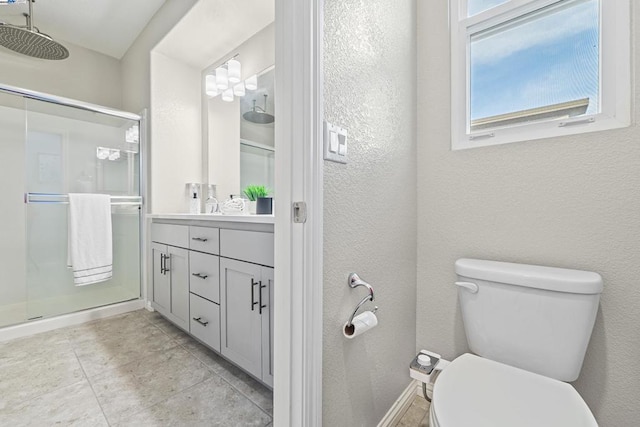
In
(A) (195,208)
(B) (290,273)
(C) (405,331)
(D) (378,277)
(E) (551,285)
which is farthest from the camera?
(A) (195,208)

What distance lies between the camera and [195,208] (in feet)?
7.73

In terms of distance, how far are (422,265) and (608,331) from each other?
2.12 feet

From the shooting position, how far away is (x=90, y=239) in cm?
213

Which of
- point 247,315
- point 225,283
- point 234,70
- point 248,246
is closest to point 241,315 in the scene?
point 247,315

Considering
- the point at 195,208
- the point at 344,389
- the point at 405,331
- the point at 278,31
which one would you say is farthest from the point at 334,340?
the point at 195,208

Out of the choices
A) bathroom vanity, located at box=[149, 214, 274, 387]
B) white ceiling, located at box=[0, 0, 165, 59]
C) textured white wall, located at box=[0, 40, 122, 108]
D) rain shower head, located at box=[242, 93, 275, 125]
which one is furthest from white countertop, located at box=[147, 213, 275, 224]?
textured white wall, located at box=[0, 40, 122, 108]

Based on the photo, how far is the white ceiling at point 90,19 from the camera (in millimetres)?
2189

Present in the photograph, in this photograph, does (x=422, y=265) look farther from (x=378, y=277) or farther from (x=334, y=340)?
(x=334, y=340)

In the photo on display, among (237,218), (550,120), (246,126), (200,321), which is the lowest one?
(200,321)

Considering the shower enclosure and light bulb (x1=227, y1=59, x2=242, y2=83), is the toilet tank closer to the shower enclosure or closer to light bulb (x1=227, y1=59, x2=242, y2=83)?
light bulb (x1=227, y1=59, x2=242, y2=83)

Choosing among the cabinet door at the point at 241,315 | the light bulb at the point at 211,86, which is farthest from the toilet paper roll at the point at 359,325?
the light bulb at the point at 211,86

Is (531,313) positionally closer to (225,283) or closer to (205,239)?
(225,283)

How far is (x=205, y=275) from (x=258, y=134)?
1.11 m

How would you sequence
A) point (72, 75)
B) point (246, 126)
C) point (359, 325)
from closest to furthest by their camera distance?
1. point (359, 325)
2. point (246, 126)
3. point (72, 75)
